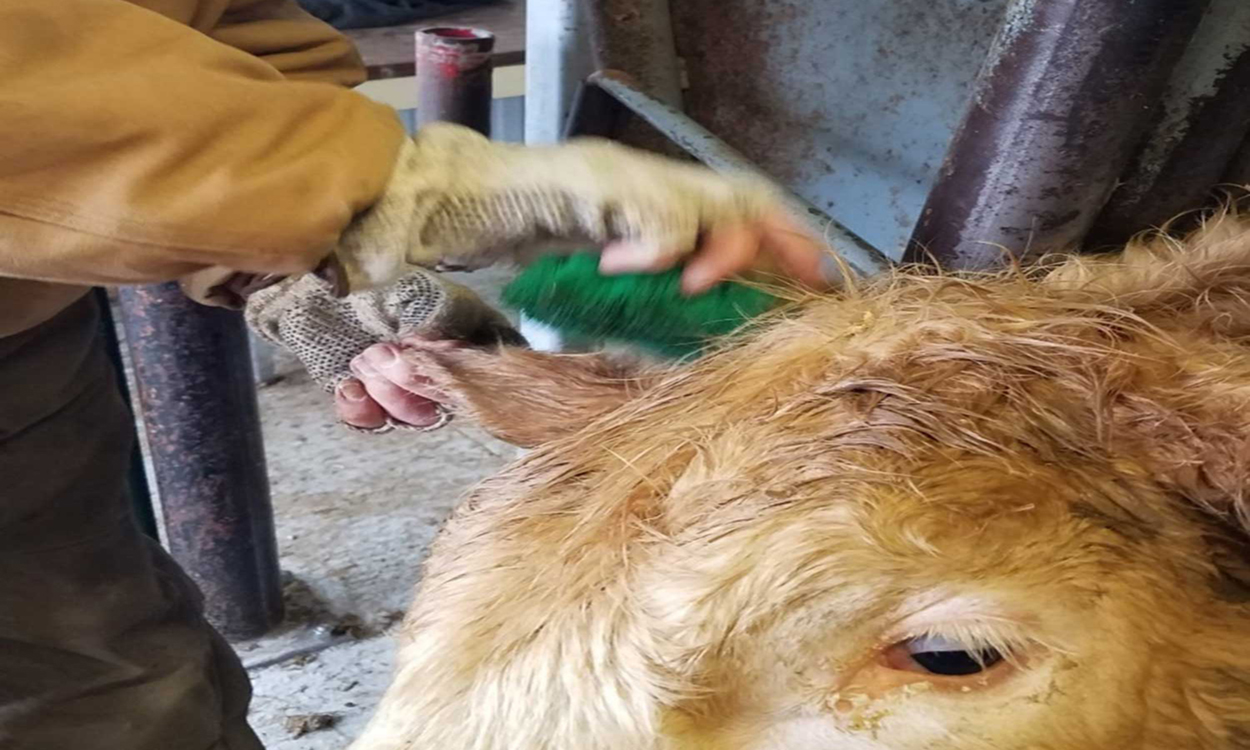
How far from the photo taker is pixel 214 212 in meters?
0.87

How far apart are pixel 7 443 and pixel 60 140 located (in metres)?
0.69

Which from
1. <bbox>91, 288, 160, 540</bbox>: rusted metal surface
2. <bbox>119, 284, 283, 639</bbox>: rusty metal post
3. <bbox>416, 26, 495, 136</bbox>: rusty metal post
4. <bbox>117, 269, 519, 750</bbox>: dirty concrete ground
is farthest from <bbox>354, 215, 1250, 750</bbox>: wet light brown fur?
<bbox>416, 26, 495, 136</bbox>: rusty metal post

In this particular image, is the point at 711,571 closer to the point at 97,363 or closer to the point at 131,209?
the point at 131,209

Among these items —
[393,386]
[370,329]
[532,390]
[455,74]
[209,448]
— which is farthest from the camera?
[455,74]

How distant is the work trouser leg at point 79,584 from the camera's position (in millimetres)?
1425

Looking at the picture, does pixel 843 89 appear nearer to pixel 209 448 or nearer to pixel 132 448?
pixel 209 448

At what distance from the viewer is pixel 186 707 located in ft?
5.40

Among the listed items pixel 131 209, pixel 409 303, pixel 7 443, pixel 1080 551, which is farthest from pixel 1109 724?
pixel 7 443

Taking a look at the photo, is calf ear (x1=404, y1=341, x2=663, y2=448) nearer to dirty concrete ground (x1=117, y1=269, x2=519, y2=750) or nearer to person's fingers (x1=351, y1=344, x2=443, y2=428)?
person's fingers (x1=351, y1=344, x2=443, y2=428)

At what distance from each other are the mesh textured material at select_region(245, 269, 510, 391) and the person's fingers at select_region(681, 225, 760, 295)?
0.51 meters

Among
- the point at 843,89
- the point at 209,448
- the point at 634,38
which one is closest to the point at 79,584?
the point at 209,448

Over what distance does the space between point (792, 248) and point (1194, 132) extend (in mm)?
737

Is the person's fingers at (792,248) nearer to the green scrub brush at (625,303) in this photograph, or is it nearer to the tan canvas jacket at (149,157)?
the green scrub brush at (625,303)

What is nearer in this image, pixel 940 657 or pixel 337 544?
pixel 940 657
